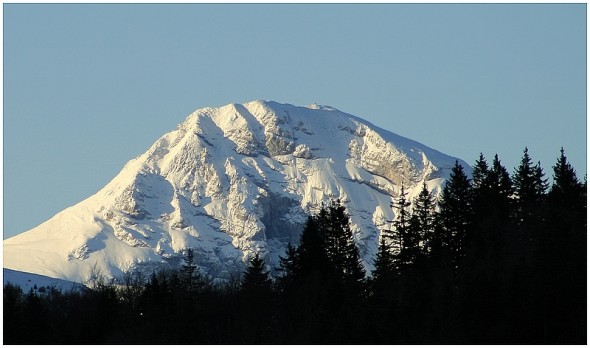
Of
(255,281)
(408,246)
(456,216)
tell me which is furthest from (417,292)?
(456,216)

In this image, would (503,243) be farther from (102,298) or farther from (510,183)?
(102,298)

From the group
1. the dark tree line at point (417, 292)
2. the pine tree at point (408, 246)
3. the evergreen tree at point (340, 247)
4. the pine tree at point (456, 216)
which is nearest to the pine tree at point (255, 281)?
the dark tree line at point (417, 292)

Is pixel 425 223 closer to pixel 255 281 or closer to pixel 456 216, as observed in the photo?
pixel 456 216

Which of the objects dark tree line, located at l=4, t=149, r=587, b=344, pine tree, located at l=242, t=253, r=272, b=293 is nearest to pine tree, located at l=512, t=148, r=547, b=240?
dark tree line, located at l=4, t=149, r=587, b=344

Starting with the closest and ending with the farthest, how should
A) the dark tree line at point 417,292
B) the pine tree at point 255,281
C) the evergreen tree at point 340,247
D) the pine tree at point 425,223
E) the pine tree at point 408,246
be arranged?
1. the dark tree line at point 417,292
2. the pine tree at point 255,281
3. the pine tree at point 408,246
4. the evergreen tree at point 340,247
5. the pine tree at point 425,223

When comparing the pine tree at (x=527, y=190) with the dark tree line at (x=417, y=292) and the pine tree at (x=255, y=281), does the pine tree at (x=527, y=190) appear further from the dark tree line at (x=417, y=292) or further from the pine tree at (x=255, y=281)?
the pine tree at (x=255, y=281)

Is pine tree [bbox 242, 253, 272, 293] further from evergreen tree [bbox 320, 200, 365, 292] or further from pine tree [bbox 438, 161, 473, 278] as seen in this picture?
pine tree [bbox 438, 161, 473, 278]

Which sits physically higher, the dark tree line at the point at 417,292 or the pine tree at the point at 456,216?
the pine tree at the point at 456,216

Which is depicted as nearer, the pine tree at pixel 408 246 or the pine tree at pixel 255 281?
the pine tree at pixel 255 281

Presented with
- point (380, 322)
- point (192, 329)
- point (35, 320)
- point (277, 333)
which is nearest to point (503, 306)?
point (380, 322)
